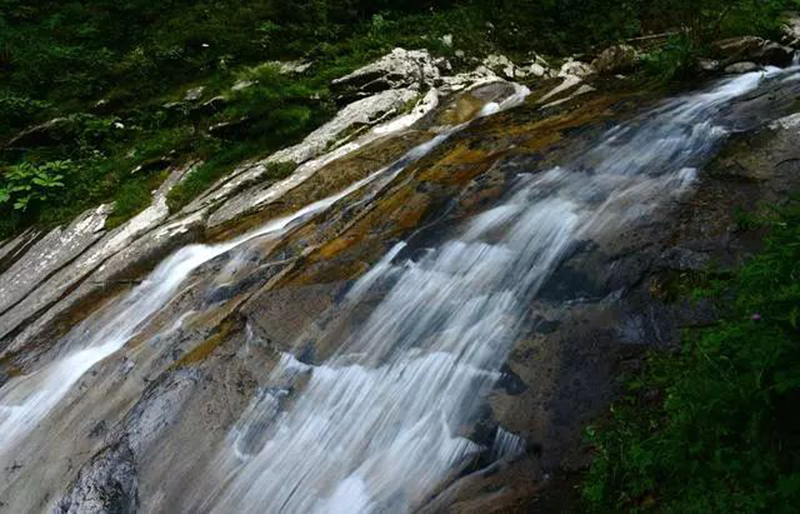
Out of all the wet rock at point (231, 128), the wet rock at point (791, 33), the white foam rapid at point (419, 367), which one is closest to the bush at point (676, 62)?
the wet rock at point (791, 33)

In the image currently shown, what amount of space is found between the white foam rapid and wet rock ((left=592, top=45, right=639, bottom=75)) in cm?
489

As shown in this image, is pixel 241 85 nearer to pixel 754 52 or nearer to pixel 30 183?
pixel 30 183

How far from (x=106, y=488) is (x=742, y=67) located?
34.2ft

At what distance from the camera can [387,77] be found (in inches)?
412

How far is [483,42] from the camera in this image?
1199cm

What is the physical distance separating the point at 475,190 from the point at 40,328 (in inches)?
223

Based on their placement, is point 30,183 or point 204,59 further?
point 204,59

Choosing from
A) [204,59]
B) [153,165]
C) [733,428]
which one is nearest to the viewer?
[733,428]

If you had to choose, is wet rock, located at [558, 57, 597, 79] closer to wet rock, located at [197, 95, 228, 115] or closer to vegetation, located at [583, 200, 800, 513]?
wet rock, located at [197, 95, 228, 115]

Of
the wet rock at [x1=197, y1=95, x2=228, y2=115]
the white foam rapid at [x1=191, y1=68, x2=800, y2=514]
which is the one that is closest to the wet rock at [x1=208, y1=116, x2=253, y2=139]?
the wet rock at [x1=197, y1=95, x2=228, y2=115]

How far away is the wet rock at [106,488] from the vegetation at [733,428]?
3.40m

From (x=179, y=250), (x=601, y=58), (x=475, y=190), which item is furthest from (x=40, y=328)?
(x=601, y=58)

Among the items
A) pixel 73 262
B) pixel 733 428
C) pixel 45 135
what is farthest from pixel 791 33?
pixel 45 135

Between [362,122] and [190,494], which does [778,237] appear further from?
[362,122]
